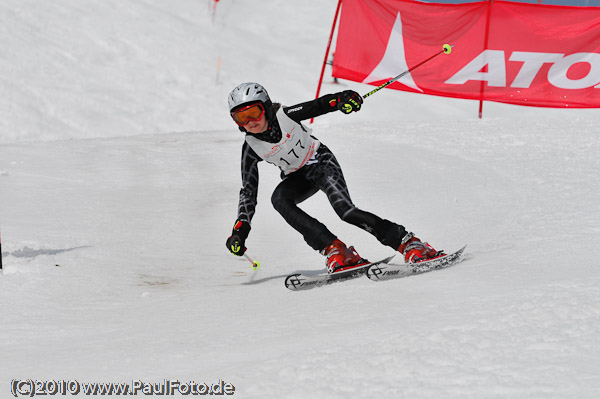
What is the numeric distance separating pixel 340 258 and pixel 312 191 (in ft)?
2.43

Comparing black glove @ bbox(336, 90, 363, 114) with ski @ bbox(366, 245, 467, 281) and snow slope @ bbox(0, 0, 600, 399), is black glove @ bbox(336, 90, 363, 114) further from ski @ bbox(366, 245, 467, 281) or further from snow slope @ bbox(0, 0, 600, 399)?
snow slope @ bbox(0, 0, 600, 399)

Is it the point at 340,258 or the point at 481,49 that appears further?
the point at 481,49

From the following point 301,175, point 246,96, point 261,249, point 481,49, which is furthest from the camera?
point 481,49

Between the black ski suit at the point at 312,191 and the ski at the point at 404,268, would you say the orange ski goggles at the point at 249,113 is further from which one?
the ski at the point at 404,268

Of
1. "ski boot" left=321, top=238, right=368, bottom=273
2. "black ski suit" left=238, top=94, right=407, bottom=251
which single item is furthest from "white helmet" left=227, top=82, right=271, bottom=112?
"ski boot" left=321, top=238, right=368, bottom=273

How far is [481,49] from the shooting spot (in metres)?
10.8

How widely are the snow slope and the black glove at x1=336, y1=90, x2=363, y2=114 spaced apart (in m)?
1.24

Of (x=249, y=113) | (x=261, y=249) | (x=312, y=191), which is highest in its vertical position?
(x=261, y=249)

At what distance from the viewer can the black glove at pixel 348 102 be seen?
454cm

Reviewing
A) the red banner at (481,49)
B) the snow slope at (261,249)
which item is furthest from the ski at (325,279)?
the red banner at (481,49)

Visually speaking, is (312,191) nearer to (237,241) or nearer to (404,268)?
(237,241)

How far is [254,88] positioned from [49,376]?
2.50 metres

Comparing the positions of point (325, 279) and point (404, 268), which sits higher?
point (325, 279)

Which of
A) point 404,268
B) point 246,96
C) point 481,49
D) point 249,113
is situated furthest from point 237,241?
point 481,49
